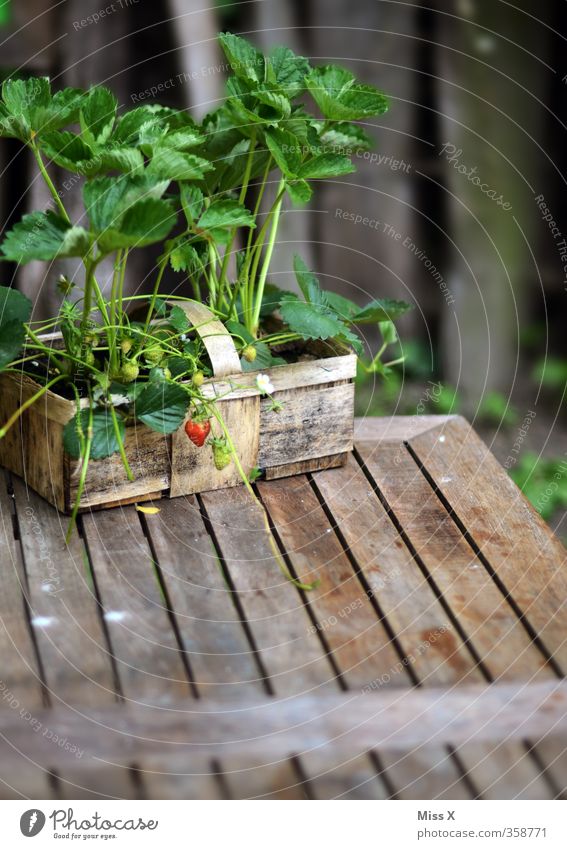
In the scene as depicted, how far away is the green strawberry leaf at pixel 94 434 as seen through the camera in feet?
4.03

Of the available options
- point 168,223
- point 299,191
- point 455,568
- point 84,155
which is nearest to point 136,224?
point 168,223

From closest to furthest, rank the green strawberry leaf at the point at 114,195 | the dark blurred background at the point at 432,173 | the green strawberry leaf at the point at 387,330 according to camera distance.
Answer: the green strawberry leaf at the point at 114,195, the green strawberry leaf at the point at 387,330, the dark blurred background at the point at 432,173

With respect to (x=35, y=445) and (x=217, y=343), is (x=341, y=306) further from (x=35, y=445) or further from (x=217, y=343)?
(x=35, y=445)

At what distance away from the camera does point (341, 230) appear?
8.27ft

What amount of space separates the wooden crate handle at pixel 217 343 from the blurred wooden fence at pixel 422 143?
85cm

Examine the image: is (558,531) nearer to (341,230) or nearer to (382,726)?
(341,230)

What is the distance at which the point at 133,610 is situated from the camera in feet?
3.84

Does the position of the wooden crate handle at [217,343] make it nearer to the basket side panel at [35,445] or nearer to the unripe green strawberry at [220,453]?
the unripe green strawberry at [220,453]

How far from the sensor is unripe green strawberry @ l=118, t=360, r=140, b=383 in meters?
1.28

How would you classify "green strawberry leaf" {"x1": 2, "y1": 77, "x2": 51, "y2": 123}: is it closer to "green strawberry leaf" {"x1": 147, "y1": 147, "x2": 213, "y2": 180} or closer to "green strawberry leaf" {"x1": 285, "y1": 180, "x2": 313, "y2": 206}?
"green strawberry leaf" {"x1": 147, "y1": 147, "x2": 213, "y2": 180}

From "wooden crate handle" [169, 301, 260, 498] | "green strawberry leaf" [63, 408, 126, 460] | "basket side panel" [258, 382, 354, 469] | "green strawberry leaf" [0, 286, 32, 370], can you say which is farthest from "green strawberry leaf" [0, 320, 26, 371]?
"basket side panel" [258, 382, 354, 469]

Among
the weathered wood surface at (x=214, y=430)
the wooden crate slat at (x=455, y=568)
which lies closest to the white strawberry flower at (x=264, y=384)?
the weathered wood surface at (x=214, y=430)

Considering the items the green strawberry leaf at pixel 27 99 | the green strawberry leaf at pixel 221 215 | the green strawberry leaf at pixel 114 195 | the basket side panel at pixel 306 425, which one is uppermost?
the green strawberry leaf at pixel 27 99

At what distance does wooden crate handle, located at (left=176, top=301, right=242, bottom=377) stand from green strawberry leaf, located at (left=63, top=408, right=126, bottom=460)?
16cm
